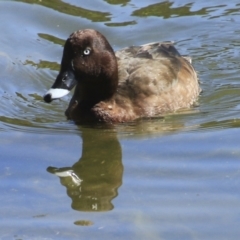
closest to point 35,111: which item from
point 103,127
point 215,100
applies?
point 103,127

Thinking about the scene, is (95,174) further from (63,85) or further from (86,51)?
(86,51)

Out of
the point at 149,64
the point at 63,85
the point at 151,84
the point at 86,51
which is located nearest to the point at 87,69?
the point at 86,51

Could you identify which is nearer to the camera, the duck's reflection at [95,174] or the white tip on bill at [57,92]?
the duck's reflection at [95,174]

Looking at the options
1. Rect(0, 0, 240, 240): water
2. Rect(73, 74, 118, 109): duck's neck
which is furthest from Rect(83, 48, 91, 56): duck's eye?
Rect(0, 0, 240, 240): water

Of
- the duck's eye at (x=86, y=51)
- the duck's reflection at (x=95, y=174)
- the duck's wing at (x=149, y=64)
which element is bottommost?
the duck's reflection at (x=95, y=174)

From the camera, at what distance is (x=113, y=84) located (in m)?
8.63

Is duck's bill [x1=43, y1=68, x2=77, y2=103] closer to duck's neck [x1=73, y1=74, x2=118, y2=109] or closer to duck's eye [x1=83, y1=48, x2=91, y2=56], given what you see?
duck's eye [x1=83, y1=48, x2=91, y2=56]

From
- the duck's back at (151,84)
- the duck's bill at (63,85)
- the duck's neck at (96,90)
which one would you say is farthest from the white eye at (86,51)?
the duck's back at (151,84)

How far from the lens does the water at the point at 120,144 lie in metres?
6.09

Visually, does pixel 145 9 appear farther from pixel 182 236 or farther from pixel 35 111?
pixel 182 236

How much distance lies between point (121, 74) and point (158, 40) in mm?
2372

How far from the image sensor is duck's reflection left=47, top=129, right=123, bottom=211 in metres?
6.55

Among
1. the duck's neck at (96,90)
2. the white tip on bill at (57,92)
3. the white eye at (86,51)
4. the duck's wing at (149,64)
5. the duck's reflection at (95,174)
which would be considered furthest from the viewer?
the duck's wing at (149,64)

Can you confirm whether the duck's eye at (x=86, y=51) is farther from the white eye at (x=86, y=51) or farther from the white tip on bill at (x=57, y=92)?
the white tip on bill at (x=57, y=92)
